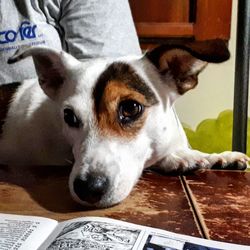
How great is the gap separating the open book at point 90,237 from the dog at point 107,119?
0.43ft

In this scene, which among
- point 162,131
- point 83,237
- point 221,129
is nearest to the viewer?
point 83,237

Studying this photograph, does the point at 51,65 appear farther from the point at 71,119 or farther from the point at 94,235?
the point at 94,235

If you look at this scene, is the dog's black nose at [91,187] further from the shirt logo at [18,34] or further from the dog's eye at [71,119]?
the shirt logo at [18,34]

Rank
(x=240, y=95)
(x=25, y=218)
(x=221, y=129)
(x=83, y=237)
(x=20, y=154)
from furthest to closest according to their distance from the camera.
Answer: (x=221, y=129)
(x=240, y=95)
(x=20, y=154)
(x=25, y=218)
(x=83, y=237)

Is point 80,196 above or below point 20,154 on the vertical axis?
above

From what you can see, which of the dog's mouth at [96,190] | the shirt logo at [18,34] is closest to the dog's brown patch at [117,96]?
the dog's mouth at [96,190]

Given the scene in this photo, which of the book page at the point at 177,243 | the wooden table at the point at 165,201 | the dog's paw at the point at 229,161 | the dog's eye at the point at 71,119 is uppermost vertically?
the dog's eye at the point at 71,119

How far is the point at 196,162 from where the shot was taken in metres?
1.21

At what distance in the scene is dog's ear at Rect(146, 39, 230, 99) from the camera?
1059 millimetres

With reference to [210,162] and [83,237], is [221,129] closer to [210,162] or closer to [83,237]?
[210,162]

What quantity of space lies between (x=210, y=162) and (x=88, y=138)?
1.17 ft

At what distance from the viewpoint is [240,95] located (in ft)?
5.23

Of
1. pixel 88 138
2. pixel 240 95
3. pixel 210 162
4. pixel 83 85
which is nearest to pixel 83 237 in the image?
pixel 88 138

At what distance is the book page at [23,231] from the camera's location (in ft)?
2.51
